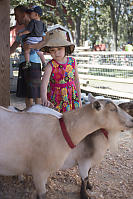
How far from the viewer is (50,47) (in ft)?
11.0

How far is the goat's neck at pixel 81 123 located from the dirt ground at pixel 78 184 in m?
1.00

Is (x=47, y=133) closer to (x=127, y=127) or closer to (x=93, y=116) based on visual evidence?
(x=93, y=116)

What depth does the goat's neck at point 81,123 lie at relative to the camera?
2.29 m

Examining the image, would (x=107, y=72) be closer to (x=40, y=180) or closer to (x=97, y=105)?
(x=97, y=105)

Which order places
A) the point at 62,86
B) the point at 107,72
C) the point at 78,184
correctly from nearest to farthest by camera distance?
the point at 78,184 < the point at 62,86 < the point at 107,72

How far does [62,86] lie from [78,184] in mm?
1331

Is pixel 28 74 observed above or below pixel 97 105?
above

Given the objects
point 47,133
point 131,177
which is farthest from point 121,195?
point 47,133

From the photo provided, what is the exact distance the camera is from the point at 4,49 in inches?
134

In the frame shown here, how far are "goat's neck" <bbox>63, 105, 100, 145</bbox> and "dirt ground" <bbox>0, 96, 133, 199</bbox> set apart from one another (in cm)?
100

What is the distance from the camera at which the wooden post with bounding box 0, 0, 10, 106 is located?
3.35m

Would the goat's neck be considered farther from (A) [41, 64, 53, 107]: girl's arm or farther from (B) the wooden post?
(B) the wooden post

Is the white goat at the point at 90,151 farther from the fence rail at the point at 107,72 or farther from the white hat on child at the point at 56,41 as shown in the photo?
the fence rail at the point at 107,72

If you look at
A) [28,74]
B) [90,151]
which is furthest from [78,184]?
[28,74]
